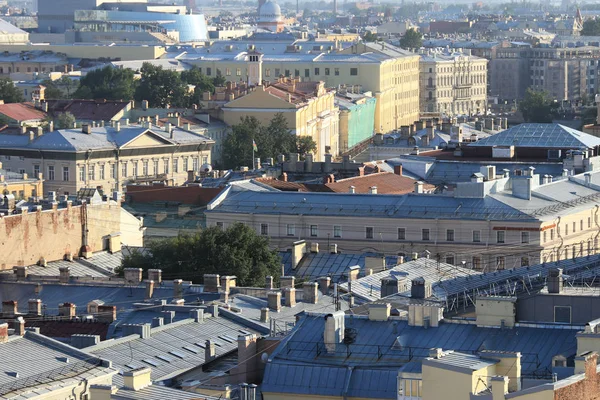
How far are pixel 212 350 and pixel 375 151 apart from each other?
162 ft

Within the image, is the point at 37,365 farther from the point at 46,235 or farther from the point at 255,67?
the point at 255,67

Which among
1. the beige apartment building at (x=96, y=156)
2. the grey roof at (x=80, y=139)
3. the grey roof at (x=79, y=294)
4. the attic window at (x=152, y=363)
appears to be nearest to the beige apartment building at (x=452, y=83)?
the beige apartment building at (x=96, y=156)

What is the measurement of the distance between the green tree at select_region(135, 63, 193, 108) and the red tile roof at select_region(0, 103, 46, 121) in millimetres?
10820

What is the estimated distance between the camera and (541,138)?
226 feet

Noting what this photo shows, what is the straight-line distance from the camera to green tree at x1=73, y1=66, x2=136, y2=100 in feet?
349

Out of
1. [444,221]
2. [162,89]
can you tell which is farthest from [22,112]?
[444,221]

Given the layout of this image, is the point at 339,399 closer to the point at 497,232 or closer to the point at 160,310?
the point at 160,310

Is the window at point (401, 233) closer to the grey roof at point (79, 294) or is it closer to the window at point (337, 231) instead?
the window at point (337, 231)

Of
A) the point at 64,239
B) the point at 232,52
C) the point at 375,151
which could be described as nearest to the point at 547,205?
the point at 64,239

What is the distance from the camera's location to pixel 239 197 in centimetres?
5419

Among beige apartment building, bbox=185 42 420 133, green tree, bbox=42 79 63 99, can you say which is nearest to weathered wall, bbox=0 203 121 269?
green tree, bbox=42 79 63 99

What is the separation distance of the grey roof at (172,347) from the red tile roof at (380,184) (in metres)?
23.6

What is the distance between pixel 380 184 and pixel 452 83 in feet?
278

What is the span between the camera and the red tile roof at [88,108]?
90625 mm
